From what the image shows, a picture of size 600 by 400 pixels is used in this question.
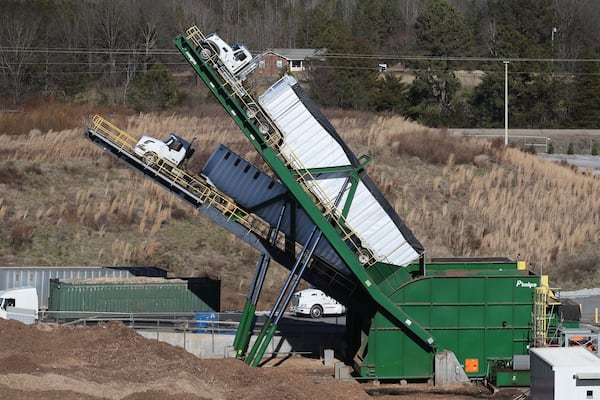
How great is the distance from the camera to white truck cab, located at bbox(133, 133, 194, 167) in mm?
39094

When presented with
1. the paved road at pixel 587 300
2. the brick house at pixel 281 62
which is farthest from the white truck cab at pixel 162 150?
the brick house at pixel 281 62

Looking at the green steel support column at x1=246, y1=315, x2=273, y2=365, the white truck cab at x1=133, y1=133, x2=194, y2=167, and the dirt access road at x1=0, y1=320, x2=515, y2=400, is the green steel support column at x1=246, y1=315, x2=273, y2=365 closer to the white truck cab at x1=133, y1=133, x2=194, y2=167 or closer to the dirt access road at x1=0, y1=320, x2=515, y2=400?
the dirt access road at x1=0, y1=320, x2=515, y2=400

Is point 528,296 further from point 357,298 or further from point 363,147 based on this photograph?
point 363,147

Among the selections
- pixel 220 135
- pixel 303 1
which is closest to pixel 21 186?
pixel 220 135

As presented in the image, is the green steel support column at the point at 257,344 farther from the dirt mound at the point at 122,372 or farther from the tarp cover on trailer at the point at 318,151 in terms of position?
the tarp cover on trailer at the point at 318,151

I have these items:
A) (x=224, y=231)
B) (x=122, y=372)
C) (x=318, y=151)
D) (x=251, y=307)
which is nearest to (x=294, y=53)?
(x=224, y=231)

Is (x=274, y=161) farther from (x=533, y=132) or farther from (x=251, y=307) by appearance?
(x=533, y=132)

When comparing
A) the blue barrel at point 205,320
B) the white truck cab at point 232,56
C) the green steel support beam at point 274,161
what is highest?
the white truck cab at point 232,56

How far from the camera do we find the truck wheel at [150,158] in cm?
3903

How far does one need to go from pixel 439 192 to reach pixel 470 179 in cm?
290

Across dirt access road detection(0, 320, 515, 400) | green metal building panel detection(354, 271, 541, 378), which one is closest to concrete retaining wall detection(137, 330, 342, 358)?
dirt access road detection(0, 320, 515, 400)

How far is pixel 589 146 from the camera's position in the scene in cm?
9938

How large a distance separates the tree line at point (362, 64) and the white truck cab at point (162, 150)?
53164 millimetres

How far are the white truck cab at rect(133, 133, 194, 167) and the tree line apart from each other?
5316 cm
